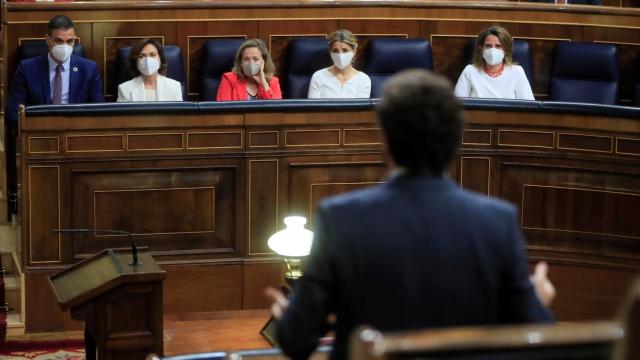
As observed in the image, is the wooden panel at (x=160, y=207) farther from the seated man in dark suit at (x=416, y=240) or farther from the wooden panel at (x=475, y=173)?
the seated man in dark suit at (x=416, y=240)

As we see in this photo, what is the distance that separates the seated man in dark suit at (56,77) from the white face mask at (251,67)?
66 centimetres

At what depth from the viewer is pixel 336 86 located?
5590mm

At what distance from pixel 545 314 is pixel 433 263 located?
0.25 metres

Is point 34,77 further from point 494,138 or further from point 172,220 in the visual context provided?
point 494,138

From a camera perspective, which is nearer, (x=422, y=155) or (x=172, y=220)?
(x=422, y=155)

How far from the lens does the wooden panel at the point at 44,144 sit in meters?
4.48

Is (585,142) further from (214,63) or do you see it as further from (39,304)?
(39,304)

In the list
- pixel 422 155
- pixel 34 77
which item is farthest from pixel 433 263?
pixel 34 77

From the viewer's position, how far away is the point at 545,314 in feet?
6.52

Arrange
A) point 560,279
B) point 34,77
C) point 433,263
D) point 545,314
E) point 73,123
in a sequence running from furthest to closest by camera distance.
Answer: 1. point 34,77
2. point 560,279
3. point 73,123
4. point 545,314
5. point 433,263

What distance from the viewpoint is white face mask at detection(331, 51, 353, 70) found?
18.2 ft

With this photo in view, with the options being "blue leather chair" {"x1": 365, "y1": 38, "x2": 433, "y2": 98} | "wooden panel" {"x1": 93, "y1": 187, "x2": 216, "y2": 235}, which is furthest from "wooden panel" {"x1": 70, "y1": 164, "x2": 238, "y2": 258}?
"blue leather chair" {"x1": 365, "y1": 38, "x2": 433, "y2": 98}

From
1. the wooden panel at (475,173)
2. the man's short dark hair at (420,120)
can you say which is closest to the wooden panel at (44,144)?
the wooden panel at (475,173)

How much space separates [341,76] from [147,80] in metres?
0.90
